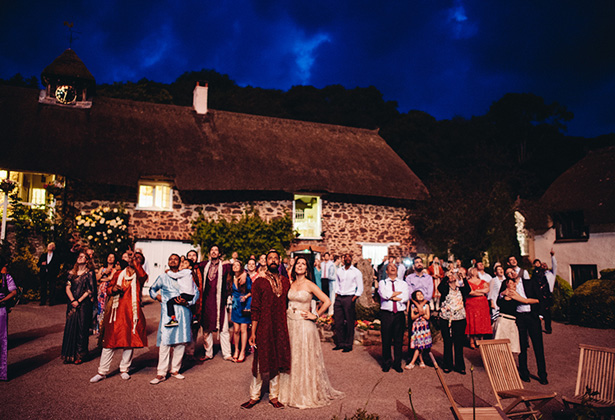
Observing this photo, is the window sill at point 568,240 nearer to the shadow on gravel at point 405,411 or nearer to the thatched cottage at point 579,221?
the thatched cottage at point 579,221

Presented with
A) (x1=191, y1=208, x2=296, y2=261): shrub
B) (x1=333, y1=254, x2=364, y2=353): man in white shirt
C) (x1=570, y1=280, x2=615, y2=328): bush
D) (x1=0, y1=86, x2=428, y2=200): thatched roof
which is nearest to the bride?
(x1=333, y1=254, x2=364, y2=353): man in white shirt

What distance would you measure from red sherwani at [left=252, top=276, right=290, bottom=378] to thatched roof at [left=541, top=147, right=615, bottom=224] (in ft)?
60.0

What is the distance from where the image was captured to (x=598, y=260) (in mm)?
18734

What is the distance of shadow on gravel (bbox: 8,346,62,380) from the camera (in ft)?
21.8

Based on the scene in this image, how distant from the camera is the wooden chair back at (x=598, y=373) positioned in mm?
4836

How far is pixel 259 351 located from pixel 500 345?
3101 millimetres

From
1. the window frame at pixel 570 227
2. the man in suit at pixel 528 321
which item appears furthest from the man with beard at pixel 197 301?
the window frame at pixel 570 227

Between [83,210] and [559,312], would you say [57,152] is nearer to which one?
[83,210]

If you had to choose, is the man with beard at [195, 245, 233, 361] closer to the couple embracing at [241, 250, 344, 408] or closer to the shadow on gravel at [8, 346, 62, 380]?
the couple embracing at [241, 250, 344, 408]

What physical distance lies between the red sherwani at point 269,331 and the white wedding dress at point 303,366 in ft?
0.34

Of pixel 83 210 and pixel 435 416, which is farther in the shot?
pixel 83 210

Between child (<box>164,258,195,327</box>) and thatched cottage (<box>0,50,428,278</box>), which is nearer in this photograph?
child (<box>164,258,195,327</box>)

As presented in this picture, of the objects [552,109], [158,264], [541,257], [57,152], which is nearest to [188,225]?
[158,264]

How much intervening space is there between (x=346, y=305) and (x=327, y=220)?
9.29m
